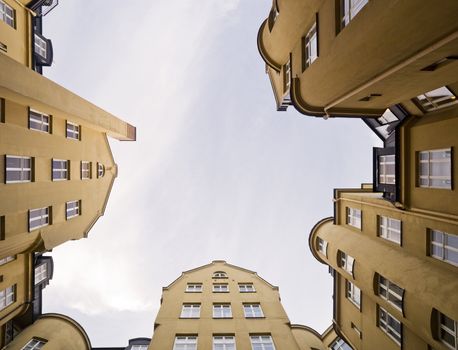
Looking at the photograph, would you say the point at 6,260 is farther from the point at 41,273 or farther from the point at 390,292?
the point at 390,292

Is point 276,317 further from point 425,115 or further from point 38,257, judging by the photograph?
point 38,257

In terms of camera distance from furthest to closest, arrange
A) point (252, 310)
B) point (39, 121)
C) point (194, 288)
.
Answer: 1. point (194, 288)
2. point (252, 310)
3. point (39, 121)

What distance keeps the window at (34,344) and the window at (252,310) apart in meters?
14.6

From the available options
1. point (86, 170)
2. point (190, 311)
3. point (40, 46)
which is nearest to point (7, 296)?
point (86, 170)

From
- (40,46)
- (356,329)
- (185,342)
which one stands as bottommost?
(356,329)

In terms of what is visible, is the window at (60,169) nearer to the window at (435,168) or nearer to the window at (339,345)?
the window at (435,168)

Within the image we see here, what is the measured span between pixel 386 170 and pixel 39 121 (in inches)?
846

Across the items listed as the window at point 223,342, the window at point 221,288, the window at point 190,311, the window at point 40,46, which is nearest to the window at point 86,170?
the window at point 40,46

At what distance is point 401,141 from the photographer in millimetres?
16359

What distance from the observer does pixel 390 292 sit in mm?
17094

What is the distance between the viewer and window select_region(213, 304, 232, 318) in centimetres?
2165

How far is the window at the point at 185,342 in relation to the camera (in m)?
18.3

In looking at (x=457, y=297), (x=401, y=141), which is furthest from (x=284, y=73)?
(x=457, y=297)

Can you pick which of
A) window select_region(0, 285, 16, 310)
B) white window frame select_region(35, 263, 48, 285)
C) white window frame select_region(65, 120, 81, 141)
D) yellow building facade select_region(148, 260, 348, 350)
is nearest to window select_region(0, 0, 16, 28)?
white window frame select_region(65, 120, 81, 141)
